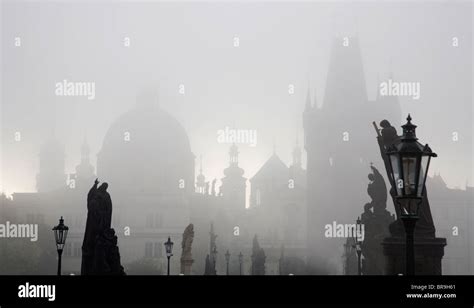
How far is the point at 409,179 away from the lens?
943 cm

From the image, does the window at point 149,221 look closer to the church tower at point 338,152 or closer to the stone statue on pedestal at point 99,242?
the church tower at point 338,152

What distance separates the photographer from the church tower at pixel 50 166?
84.8m

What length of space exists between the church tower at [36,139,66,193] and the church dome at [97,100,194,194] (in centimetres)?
521

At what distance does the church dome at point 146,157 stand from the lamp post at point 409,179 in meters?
75.3

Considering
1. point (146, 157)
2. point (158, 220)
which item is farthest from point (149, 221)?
point (146, 157)

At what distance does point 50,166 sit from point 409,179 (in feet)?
266

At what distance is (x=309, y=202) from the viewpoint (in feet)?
267

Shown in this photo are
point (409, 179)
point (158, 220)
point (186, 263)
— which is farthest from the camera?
point (158, 220)

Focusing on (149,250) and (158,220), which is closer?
(149,250)

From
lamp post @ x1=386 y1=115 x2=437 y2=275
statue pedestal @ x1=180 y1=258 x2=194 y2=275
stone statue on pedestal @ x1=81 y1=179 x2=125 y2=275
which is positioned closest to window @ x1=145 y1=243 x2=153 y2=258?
statue pedestal @ x1=180 y1=258 x2=194 y2=275

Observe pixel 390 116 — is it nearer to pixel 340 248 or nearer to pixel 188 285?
pixel 340 248

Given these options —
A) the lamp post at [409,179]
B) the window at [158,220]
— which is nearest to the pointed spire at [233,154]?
the window at [158,220]

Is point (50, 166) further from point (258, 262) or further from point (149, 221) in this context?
point (258, 262)

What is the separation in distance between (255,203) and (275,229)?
8.25 metres
